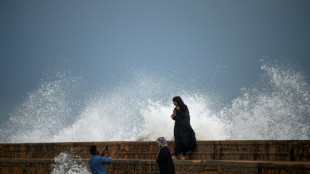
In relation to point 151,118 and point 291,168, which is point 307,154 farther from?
point 151,118

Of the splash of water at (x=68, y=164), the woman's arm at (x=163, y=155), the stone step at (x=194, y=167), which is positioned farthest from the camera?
the splash of water at (x=68, y=164)

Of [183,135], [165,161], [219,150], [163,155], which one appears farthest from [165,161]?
[219,150]

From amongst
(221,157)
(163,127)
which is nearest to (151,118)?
(163,127)

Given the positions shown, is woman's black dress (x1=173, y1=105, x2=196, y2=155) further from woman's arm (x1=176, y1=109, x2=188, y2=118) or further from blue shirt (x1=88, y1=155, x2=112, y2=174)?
Result: blue shirt (x1=88, y1=155, x2=112, y2=174)

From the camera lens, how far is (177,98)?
837 cm

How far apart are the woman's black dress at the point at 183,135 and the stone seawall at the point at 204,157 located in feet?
0.64

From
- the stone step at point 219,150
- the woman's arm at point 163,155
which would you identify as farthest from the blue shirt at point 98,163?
the stone step at point 219,150

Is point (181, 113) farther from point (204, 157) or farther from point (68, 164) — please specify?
point (68, 164)

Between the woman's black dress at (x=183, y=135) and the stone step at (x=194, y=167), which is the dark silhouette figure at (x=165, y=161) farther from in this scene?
the woman's black dress at (x=183, y=135)

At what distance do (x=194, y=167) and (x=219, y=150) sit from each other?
94cm

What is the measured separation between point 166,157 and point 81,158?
3892 mm

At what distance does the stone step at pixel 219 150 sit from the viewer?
746 centimetres

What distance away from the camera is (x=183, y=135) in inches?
327

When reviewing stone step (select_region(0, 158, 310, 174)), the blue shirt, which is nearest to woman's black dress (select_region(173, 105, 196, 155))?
stone step (select_region(0, 158, 310, 174))
